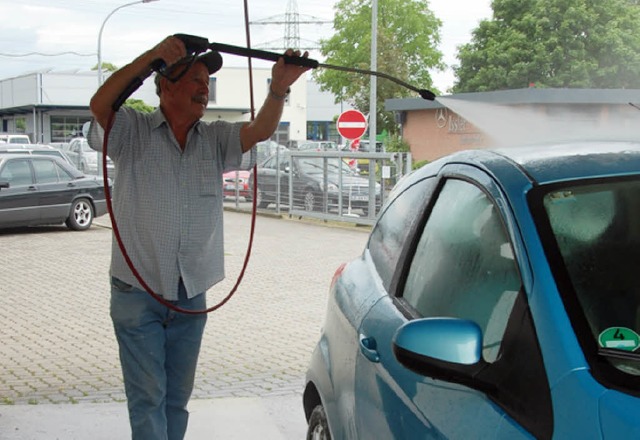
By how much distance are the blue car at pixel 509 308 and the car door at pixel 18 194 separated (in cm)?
1453

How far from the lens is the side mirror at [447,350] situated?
84.1 inches

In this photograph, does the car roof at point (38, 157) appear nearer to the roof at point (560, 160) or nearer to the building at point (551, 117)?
the building at point (551, 117)

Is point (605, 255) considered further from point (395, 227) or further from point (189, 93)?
point (189, 93)

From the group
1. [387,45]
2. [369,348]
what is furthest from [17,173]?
[387,45]

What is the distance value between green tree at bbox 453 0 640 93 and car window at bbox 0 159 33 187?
21563 mm

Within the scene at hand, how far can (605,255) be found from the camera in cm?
233

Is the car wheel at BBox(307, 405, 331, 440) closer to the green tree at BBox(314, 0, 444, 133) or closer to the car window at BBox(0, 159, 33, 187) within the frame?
the car window at BBox(0, 159, 33, 187)

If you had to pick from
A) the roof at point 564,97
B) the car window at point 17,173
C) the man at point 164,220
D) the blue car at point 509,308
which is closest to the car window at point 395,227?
the blue car at point 509,308

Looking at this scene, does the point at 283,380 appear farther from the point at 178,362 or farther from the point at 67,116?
the point at 67,116

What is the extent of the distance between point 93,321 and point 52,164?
9241 mm

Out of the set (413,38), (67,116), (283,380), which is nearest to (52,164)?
(283,380)

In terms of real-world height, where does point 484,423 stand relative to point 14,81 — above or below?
below

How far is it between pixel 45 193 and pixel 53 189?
207 mm

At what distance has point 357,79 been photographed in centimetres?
3775
